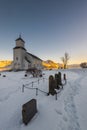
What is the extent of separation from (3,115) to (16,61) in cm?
3769

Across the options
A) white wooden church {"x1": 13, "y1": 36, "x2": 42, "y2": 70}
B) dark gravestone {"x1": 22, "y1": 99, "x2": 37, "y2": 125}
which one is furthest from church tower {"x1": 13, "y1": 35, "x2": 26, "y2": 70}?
dark gravestone {"x1": 22, "y1": 99, "x2": 37, "y2": 125}

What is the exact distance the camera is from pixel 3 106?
23.6ft

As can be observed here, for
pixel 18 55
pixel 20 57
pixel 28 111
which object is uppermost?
pixel 18 55

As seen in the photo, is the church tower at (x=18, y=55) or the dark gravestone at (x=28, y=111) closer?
the dark gravestone at (x=28, y=111)

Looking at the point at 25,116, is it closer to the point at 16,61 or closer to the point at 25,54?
the point at 16,61

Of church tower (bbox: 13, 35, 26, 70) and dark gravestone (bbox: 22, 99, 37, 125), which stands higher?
church tower (bbox: 13, 35, 26, 70)

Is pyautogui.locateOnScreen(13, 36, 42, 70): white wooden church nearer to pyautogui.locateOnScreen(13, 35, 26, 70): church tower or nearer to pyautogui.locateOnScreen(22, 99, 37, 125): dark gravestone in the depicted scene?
pyautogui.locateOnScreen(13, 35, 26, 70): church tower

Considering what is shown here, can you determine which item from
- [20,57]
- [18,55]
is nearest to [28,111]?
[20,57]

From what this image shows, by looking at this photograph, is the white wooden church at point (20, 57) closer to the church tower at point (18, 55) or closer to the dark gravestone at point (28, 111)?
the church tower at point (18, 55)

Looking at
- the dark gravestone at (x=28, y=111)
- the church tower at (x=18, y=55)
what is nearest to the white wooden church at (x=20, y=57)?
the church tower at (x=18, y=55)

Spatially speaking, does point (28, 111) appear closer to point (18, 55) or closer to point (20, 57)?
point (20, 57)

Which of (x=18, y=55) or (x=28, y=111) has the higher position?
(x=18, y=55)

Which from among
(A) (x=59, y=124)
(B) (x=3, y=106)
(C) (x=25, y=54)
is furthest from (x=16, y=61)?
(A) (x=59, y=124)

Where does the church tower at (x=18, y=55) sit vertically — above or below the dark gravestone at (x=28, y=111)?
above
